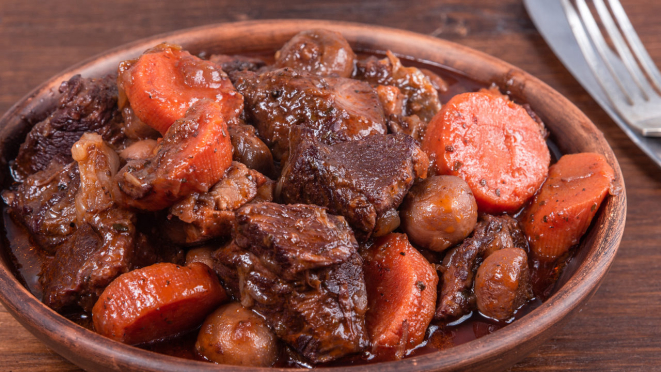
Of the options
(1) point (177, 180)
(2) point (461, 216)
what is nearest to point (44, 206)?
(1) point (177, 180)

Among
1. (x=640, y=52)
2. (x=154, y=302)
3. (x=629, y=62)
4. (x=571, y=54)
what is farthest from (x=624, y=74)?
(x=154, y=302)

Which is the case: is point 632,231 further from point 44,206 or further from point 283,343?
point 44,206

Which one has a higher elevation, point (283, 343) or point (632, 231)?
point (283, 343)

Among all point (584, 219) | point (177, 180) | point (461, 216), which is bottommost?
point (584, 219)

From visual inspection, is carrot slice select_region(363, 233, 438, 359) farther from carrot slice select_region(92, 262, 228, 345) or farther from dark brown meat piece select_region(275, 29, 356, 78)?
dark brown meat piece select_region(275, 29, 356, 78)

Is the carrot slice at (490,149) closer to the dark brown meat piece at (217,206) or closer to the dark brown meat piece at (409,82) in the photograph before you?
the dark brown meat piece at (409,82)

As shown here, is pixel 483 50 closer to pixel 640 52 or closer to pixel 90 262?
pixel 640 52
